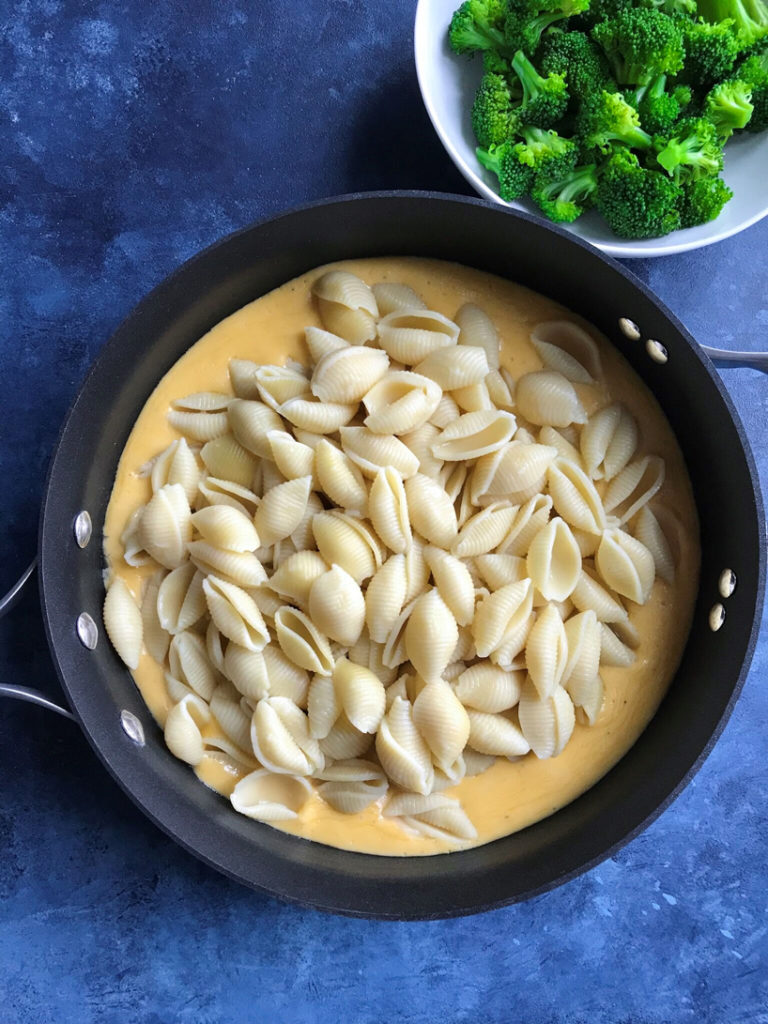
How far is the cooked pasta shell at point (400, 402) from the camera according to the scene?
1209 mm

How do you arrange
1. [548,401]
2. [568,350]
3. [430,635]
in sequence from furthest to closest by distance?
1. [568,350]
2. [548,401]
3. [430,635]

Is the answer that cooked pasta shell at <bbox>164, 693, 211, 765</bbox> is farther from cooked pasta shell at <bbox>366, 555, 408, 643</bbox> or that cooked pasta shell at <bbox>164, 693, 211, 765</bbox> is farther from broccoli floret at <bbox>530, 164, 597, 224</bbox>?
broccoli floret at <bbox>530, 164, 597, 224</bbox>

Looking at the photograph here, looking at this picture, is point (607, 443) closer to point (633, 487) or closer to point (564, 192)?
point (633, 487)

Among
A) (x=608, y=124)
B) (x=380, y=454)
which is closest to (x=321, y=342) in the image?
(x=380, y=454)

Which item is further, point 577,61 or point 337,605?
point 577,61

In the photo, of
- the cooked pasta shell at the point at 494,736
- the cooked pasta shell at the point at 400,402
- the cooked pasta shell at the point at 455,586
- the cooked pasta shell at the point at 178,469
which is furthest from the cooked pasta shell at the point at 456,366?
the cooked pasta shell at the point at 494,736

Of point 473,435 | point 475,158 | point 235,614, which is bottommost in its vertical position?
point 235,614

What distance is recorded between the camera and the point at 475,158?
1370mm

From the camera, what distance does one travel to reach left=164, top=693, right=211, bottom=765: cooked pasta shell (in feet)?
4.08

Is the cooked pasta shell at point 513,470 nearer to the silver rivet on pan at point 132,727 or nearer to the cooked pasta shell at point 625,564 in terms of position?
the cooked pasta shell at point 625,564

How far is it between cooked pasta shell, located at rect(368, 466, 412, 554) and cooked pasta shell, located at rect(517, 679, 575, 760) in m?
0.27

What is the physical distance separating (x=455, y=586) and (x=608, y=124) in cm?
68

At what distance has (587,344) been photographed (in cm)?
135

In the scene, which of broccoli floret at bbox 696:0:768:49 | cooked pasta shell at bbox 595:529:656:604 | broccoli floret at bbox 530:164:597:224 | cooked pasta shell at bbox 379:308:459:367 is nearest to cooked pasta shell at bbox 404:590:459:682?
cooked pasta shell at bbox 595:529:656:604
